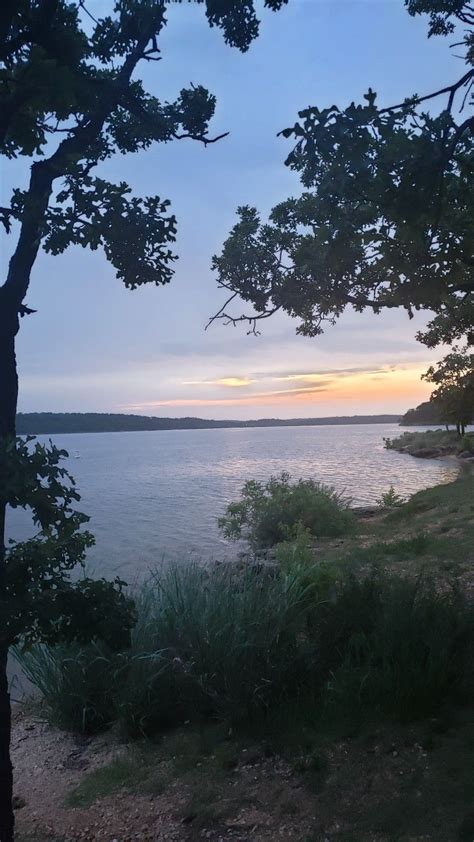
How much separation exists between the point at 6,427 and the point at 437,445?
228 feet

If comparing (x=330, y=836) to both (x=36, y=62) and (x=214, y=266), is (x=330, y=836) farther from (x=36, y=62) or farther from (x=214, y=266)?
(x=214, y=266)

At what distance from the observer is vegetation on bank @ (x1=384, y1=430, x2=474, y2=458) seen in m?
54.9

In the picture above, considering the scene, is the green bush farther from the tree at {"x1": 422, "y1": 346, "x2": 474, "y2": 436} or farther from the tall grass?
the tall grass

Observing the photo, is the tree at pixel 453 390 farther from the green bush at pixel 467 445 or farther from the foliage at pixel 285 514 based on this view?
the foliage at pixel 285 514

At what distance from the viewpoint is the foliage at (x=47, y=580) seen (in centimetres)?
279

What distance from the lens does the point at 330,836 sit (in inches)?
131

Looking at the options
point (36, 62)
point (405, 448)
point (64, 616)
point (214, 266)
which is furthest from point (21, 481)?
point (405, 448)

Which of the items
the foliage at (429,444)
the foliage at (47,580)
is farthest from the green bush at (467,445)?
the foliage at (47,580)

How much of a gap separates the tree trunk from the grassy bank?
1144 millimetres

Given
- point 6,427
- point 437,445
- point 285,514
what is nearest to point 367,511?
point 285,514

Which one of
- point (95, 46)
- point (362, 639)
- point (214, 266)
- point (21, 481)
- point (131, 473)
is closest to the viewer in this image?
point (21, 481)

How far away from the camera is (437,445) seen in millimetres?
68375

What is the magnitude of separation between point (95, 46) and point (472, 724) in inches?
209

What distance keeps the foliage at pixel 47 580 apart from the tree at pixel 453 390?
160 feet
